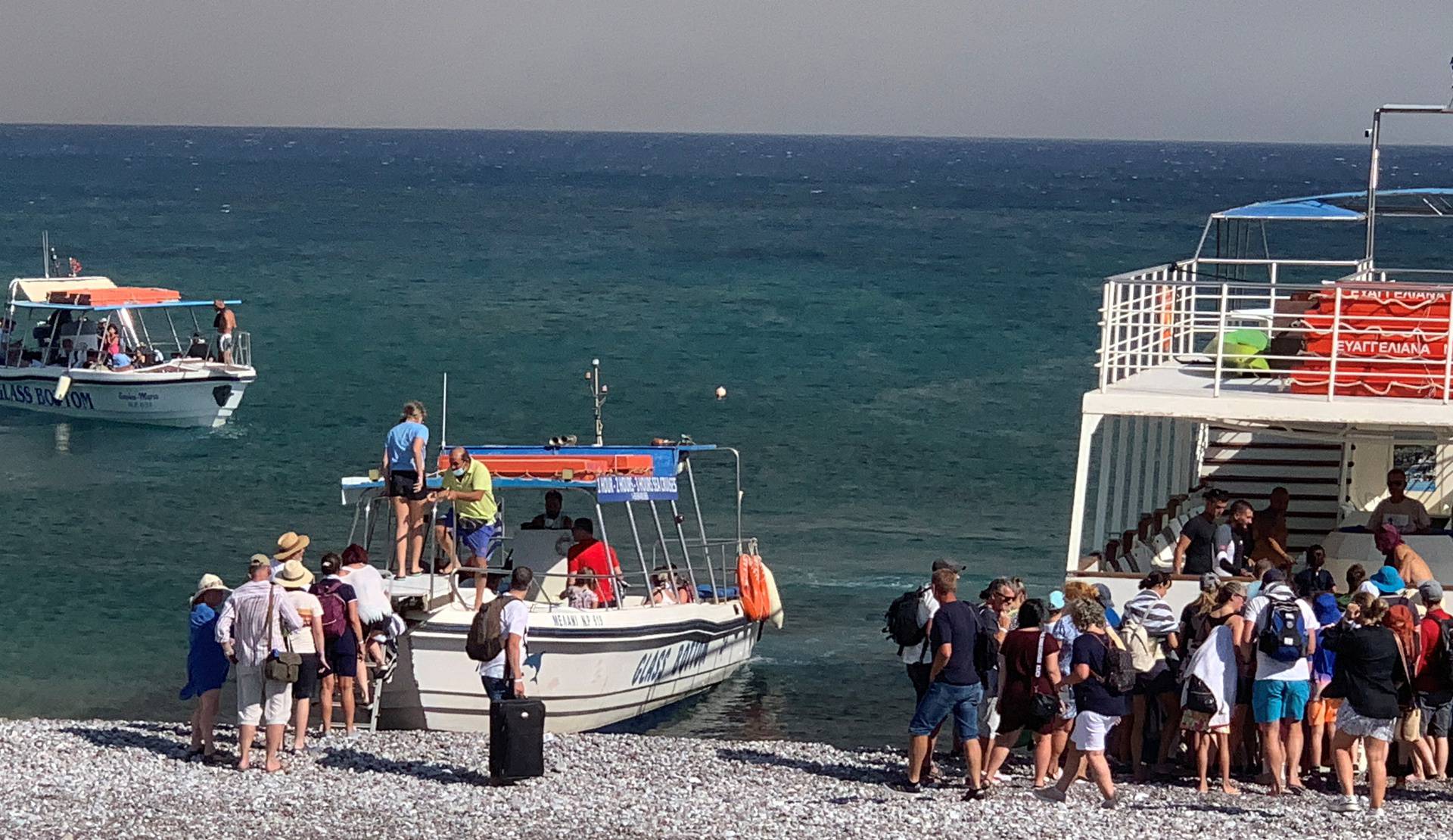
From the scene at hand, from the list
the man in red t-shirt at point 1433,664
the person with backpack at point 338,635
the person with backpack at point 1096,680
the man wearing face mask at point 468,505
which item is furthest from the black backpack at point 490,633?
the man in red t-shirt at point 1433,664

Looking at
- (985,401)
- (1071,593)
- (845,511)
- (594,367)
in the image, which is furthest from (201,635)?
(985,401)

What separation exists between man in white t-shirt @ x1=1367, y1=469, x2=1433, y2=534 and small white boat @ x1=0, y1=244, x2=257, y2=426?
28808 millimetres

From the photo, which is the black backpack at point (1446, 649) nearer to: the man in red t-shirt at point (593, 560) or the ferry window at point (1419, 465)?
the ferry window at point (1419, 465)

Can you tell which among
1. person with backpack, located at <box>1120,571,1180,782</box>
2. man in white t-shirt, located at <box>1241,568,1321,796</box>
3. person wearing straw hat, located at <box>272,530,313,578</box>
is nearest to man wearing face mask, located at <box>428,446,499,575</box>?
person wearing straw hat, located at <box>272,530,313,578</box>

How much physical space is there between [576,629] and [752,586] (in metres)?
3.13

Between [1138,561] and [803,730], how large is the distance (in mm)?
4302

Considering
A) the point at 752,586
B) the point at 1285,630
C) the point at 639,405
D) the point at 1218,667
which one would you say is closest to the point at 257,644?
the point at 1218,667

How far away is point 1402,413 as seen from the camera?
14688 millimetres

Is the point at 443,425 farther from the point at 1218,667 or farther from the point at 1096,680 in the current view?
the point at 1218,667

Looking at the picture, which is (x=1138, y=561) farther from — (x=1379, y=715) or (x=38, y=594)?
(x=38, y=594)

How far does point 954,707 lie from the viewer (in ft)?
40.1

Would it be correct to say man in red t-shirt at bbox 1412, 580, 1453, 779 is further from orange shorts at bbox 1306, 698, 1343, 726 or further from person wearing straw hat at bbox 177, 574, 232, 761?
person wearing straw hat at bbox 177, 574, 232, 761

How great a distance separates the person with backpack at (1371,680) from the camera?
1168 cm

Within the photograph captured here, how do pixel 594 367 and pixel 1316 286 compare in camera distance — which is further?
pixel 594 367
